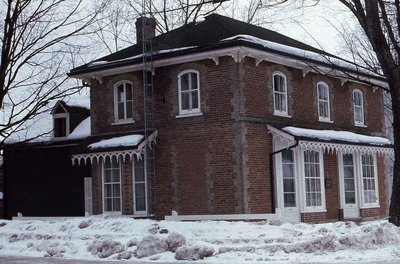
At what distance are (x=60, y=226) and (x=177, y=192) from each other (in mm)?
4870

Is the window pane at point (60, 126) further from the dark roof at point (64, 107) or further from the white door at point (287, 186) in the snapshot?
the white door at point (287, 186)

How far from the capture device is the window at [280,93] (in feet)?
73.5

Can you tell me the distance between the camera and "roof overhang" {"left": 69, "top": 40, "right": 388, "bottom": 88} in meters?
20.3

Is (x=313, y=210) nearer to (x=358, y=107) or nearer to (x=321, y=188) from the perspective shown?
(x=321, y=188)

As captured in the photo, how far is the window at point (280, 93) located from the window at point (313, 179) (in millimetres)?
1778

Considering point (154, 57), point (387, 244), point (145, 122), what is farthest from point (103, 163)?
point (387, 244)

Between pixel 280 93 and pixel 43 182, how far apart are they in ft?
42.3

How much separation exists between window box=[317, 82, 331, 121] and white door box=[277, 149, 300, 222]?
129 inches

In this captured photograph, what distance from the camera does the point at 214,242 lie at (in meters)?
14.8

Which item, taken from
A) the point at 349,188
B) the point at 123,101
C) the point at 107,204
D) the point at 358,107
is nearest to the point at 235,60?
the point at 123,101

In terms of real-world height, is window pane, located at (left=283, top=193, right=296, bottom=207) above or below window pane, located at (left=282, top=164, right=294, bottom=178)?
below

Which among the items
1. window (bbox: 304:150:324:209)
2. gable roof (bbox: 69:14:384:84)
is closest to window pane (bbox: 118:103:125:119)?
gable roof (bbox: 69:14:384:84)

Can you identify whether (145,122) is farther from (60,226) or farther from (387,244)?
(387,244)

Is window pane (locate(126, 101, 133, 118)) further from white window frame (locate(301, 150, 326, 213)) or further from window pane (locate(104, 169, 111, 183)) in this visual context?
white window frame (locate(301, 150, 326, 213))
